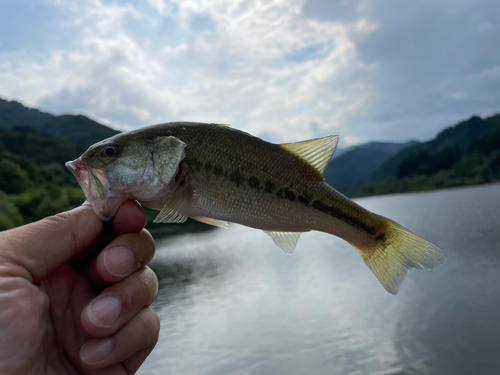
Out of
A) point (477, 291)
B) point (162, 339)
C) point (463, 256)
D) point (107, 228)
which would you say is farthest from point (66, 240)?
point (463, 256)

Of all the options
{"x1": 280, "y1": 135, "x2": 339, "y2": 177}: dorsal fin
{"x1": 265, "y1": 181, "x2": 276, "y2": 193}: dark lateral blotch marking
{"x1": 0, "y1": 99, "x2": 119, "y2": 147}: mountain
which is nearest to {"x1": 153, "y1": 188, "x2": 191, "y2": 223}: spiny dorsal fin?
{"x1": 265, "y1": 181, "x2": 276, "y2": 193}: dark lateral blotch marking

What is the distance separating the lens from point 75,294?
319 centimetres

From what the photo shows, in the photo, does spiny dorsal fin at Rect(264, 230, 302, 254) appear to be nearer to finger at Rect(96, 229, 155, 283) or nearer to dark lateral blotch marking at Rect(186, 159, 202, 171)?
dark lateral blotch marking at Rect(186, 159, 202, 171)

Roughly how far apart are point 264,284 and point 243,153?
135ft

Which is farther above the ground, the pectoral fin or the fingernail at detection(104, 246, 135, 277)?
the pectoral fin

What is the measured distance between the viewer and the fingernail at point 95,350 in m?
2.73

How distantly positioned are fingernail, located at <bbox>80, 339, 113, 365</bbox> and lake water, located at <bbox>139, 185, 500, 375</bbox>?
24.0 meters

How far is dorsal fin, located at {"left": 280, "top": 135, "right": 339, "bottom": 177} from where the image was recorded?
2.93 m

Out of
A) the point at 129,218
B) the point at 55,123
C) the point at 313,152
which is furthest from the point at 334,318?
the point at 55,123

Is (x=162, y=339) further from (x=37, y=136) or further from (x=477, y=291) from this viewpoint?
(x=37, y=136)

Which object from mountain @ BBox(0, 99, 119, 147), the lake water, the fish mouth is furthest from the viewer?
mountain @ BBox(0, 99, 119, 147)

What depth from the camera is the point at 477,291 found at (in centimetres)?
2925

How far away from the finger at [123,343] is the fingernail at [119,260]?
521mm

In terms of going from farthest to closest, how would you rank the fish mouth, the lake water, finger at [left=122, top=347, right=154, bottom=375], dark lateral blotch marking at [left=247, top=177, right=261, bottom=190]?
the lake water → finger at [left=122, top=347, right=154, bottom=375] → dark lateral blotch marking at [left=247, top=177, right=261, bottom=190] → the fish mouth
